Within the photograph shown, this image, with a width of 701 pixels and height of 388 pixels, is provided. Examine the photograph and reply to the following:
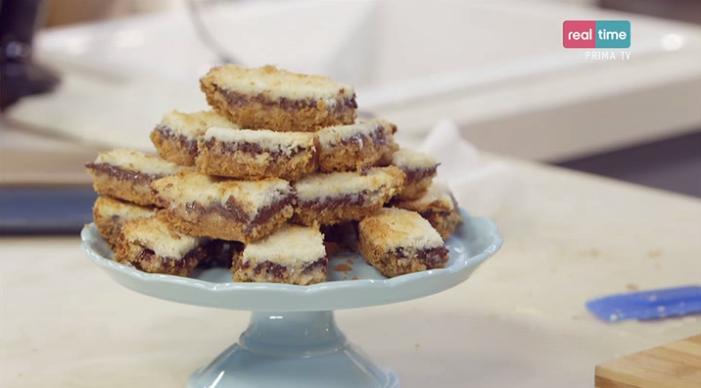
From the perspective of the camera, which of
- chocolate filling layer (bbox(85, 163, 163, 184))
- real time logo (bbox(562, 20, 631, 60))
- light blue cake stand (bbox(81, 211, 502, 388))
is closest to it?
light blue cake stand (bbox(81, 211, 502, 388))

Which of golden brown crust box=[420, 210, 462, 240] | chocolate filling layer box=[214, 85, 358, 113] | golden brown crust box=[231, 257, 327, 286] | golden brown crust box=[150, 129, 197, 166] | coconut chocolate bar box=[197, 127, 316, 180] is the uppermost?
chocolate filling layer box=[214, 85, 358, 113]

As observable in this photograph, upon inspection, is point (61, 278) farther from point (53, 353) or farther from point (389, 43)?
point (389, 43)

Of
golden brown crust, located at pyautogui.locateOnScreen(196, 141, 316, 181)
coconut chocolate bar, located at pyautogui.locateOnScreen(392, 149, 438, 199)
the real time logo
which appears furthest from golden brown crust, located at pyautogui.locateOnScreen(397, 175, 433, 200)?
the real time logo

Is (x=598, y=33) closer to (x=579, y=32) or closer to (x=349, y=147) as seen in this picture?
(x=579, y=32)

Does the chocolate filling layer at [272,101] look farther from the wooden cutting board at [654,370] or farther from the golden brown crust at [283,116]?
the wooden cutting board at [654,370]

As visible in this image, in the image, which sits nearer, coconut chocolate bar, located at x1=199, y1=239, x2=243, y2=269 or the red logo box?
coconut chocolate bar, located at x1=199, y1=239, x2=243, y2=269

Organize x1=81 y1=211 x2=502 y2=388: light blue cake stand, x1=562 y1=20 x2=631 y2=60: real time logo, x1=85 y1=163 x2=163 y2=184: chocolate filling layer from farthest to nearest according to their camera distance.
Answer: x1=562 y1=20 x2=631 y2=60: real time logo → x1=85 y1=163 x2=163 y2=184: chocolate filling layer → x1=81 y1=211 x2=502 y2=388: light blue cake stand

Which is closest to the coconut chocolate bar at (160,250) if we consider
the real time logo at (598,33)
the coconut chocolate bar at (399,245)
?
the coconut chocolate bar at (399,245)

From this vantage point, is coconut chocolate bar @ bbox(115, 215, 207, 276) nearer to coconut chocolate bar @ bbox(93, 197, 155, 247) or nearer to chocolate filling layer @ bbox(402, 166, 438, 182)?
coconut chocolate bar @ bbox(93, 197, 155, 247)

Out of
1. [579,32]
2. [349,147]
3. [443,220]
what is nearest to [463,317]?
[443,220]
